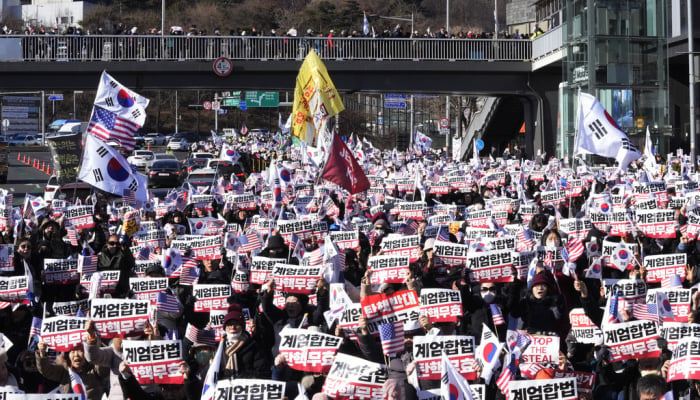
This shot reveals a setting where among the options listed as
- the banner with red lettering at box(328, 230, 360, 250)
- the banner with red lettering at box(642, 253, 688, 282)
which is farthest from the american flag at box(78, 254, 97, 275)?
the banner with red lettering at box(642, 253, 688, 282)

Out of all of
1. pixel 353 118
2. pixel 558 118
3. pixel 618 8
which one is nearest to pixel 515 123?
pixel 558 118

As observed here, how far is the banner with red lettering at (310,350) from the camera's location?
9023mm

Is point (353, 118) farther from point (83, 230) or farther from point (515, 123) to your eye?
point (83, 230)

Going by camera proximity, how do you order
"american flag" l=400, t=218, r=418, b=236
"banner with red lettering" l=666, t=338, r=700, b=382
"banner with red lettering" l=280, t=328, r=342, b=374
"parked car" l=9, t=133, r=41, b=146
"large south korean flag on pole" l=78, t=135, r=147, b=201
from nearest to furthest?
"banner with red lettering" l=666, t=338, r=700, b=382
"banner with red lettering" l=280, t=328, r=342, b=374
"american flag" l=400, t=218, r=418, b=236
"large south korean flag on pole" l=78, t=135, r=147, b=201
"parked car" l=9, t=133, r=41, b=146

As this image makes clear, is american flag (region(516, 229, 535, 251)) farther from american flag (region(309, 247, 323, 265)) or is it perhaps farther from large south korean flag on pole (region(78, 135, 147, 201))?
large south korean flag on pole (region(78, 135, 147, 201))

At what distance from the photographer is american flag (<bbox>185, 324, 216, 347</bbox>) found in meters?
10.9

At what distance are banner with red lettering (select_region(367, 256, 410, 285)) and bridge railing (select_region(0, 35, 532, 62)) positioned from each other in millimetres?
34823

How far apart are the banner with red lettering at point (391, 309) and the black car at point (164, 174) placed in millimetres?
38328

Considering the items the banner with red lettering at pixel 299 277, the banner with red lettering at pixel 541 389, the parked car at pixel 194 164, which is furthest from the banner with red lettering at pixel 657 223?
the parked car at pixel 194 164

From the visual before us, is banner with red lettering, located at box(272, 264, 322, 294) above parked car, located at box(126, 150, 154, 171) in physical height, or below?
below

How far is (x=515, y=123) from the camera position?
56.6 meters

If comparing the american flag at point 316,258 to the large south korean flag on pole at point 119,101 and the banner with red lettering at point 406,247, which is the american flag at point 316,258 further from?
the large south korean flag on pole at point 119,101

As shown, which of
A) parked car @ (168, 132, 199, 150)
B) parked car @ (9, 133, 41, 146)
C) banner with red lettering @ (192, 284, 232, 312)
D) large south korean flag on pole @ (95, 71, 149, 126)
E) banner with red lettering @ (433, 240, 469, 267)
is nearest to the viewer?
banner with red lettering @ (192, 284, 232, 312)

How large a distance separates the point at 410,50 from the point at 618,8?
8.33 meters
